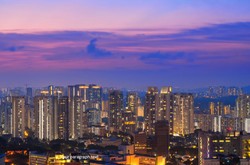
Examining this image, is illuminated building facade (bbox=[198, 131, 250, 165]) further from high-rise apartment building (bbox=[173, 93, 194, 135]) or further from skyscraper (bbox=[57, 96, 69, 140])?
high-rise apartment building (bbox=[173, 93, 194, 135])

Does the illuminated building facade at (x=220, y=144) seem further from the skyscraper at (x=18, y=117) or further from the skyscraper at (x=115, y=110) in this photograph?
the skyscraper at (x=18, y=117)

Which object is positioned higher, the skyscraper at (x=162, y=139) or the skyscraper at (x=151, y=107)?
the skyscraper at (x=151, y=107)

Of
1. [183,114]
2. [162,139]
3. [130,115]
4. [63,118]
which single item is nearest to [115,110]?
[130,115]

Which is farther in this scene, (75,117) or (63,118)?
(75,117)

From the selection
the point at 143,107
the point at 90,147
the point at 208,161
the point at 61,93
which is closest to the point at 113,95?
the point at 143,107

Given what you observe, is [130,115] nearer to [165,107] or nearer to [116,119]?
[116,119]

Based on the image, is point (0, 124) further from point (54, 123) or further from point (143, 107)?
point (143, 107)

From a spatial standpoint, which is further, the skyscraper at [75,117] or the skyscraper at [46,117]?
the skyscraper at [75,117]

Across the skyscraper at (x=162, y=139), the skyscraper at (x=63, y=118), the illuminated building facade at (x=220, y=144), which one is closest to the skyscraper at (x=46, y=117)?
the skyscraper at (x=63, y=118)

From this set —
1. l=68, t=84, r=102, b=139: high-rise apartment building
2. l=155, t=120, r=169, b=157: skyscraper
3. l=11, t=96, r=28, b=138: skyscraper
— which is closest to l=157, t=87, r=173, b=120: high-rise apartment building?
l=68, t=84, r=102, b=139: high-rise apartment building
